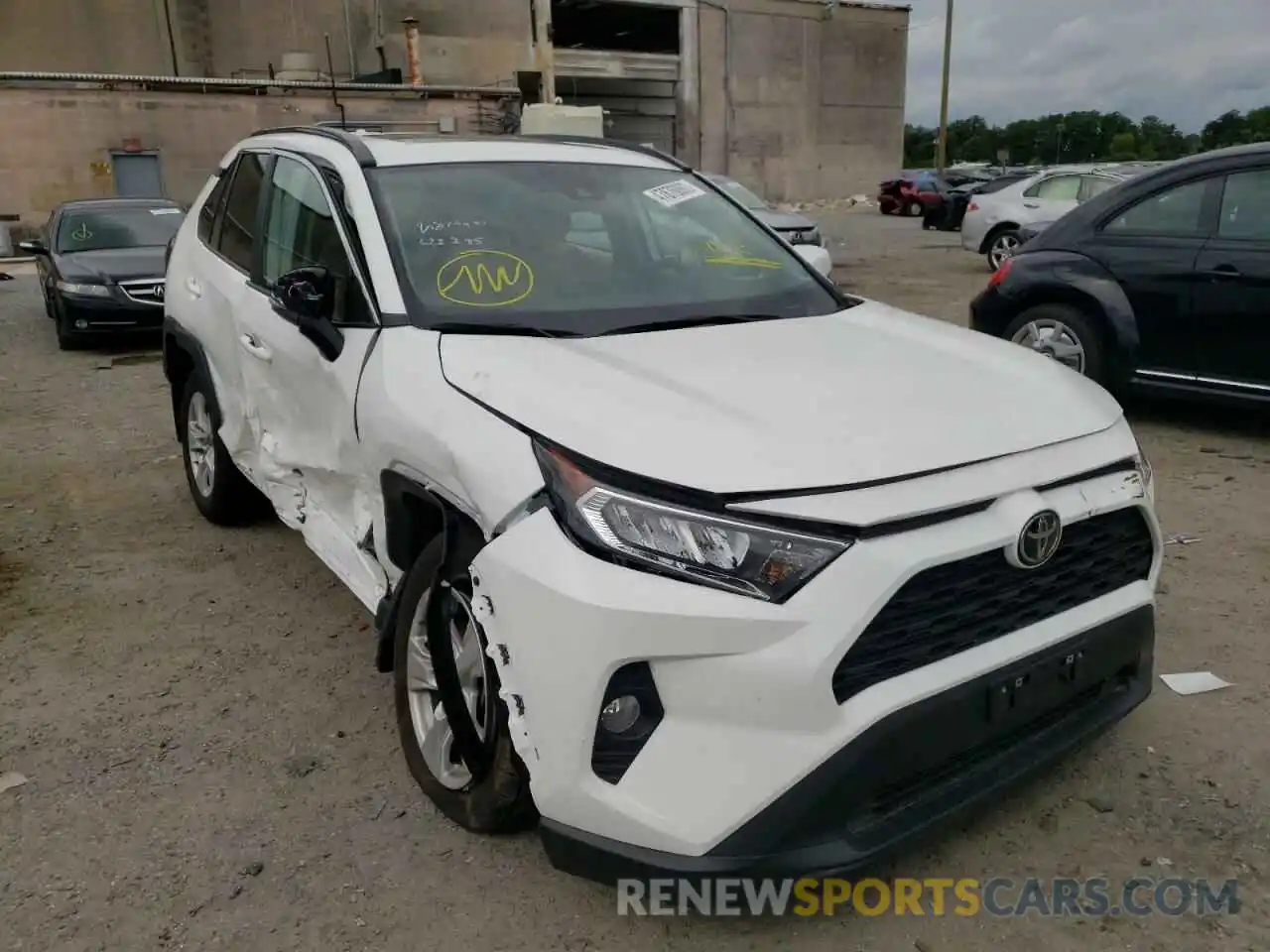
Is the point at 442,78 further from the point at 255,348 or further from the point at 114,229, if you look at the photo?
the point at 255,348

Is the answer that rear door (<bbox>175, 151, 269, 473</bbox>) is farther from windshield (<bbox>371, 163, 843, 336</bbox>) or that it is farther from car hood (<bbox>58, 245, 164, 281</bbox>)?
car hood (<bbox>58, 245, 164, 281</bbox>)

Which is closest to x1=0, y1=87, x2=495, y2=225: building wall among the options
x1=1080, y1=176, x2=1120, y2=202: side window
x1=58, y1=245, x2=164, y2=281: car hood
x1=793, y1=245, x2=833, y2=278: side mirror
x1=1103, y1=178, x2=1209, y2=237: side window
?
x1=1080, y1=176, x2=1120, y2=202: side window

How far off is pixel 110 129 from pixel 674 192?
26.4 metres

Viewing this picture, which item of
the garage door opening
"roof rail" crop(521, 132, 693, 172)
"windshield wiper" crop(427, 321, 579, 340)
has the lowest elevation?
"windshield wiper" crop(427, 321, 579, 340)

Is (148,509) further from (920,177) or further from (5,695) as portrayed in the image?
(920,177)

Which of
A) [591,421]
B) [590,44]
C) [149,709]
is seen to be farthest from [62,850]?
[590,44]

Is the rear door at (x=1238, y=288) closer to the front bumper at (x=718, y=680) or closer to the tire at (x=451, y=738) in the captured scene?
the front bumper at (x=718, y=680)

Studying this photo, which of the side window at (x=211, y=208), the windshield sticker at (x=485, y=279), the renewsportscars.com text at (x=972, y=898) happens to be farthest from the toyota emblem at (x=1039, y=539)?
the side window at (x=211, y=208)

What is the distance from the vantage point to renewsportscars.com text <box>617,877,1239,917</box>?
8.13ft

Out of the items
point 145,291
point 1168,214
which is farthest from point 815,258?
point 145,291

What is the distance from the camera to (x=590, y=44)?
47.0 m

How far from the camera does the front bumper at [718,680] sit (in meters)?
2.09

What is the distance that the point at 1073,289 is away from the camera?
6527 mm

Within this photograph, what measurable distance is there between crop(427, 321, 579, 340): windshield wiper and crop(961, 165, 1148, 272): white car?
14.4 meters
